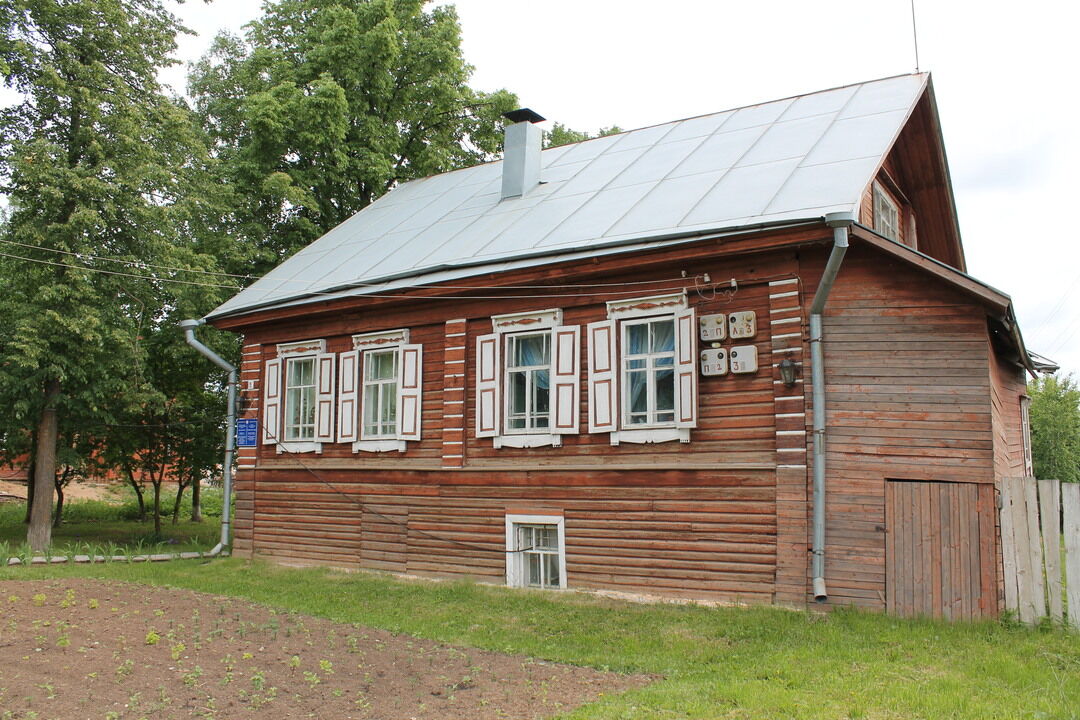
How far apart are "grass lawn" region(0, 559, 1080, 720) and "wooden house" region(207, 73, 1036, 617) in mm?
720

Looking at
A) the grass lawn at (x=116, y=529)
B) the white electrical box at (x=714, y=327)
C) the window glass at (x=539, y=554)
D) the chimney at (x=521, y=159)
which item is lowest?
the grass lawn at (x=116, y=529)

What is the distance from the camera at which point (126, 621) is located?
8547 mm

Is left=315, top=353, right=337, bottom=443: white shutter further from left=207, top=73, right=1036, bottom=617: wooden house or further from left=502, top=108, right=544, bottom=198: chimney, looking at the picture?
left=502, top=108, right=544, bottom=198: chimney

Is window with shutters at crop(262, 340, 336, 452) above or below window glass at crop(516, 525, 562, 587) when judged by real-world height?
above

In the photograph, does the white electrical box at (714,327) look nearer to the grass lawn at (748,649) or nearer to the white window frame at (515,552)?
the grass lawn at (748,649)

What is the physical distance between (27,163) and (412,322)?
833 centimetres

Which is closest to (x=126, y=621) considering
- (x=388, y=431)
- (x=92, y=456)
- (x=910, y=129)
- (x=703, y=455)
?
(x=388, y=431)

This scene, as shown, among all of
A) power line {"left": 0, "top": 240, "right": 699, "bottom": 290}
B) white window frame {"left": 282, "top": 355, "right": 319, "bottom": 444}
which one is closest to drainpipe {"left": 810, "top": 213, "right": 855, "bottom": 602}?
power line {"left": 0, "top": 240, "right": 699, "bottom": 290}

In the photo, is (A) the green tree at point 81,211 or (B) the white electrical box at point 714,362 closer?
(B) the white electrical box at point 714,362

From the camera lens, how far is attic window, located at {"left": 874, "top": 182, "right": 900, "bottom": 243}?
12.3 meters

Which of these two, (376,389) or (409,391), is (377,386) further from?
(409,391)

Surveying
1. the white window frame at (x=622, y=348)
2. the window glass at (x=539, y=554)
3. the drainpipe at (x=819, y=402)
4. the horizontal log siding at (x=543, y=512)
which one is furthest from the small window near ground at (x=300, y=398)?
the drainpipe at (x=819, y=402)

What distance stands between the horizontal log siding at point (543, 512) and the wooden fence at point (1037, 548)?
7.49ft

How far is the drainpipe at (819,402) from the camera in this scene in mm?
8852
